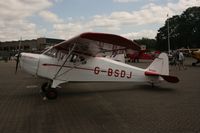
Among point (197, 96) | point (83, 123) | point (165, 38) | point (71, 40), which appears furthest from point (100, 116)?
point (165, 38)

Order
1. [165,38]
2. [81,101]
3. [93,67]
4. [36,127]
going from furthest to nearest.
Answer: [165,38] → [93,67] → [81,101] → [36,127]

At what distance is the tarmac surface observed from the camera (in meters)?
5.67

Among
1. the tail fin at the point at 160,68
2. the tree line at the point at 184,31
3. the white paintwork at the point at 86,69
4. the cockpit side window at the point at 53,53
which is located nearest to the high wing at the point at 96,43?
the cockpit side window at the point at 53,53

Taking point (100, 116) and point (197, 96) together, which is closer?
point (100, 116)

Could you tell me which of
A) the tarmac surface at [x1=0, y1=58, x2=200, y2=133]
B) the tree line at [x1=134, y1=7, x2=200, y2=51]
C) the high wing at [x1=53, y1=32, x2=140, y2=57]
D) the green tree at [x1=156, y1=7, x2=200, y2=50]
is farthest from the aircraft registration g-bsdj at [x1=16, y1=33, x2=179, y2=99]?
the green tree at [x1=156, y1=7, x2=200, y2=50]

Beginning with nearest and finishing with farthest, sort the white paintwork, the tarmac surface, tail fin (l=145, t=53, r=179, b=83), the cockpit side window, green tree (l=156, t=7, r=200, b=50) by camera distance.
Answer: the tarmac surface < the white paintwork < the cockpit side window < tail fin (l=145, t=53, r=179, b=83) < green tree (l=156, t=7, r=200, b=50)

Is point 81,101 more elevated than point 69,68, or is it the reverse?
point 69,68

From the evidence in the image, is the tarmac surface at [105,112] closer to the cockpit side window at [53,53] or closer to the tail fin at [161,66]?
the tail fin at [161,66]

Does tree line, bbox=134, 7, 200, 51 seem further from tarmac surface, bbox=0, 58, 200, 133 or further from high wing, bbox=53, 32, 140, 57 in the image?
tarmac surface, bbox=0, 58, 200, 133

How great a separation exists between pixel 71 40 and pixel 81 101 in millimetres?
2083

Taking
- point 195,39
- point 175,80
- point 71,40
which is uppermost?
point 195,39

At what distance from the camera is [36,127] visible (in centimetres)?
576

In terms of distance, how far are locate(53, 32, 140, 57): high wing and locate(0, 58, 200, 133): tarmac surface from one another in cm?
175

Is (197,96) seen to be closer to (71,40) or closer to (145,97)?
(145,97)
